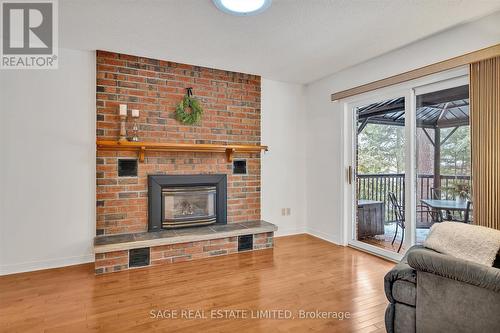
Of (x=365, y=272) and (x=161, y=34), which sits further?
(x=365, y=272)

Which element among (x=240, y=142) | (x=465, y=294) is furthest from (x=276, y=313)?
(x=240, y=142)

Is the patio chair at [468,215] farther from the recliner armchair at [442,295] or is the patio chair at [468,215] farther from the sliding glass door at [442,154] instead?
the recliner armchair at [442,295]

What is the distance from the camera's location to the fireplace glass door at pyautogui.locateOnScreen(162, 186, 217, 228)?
3582 millimetres

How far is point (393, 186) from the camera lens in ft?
11.2

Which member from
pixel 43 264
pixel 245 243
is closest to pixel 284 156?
pixel 245 243

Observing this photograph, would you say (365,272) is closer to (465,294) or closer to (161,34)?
(465,294)

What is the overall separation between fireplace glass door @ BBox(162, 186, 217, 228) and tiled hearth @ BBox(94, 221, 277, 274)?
0.12 meters

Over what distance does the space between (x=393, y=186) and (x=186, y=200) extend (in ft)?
8.57

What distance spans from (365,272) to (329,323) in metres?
1.14

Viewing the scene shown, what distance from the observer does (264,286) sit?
8.70ft

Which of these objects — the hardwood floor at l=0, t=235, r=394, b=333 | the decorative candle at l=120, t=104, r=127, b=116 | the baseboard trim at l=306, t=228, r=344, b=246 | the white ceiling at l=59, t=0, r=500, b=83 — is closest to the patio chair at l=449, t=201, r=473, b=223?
the hardwood floor at l=0, t=235, r=394, b=333

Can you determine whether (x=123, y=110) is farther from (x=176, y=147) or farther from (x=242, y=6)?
(x=242, y=6)

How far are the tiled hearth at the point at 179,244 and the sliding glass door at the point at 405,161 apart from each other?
134 cm

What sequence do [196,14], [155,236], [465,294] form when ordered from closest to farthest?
[465,294] < [196,14] < [155,236]
